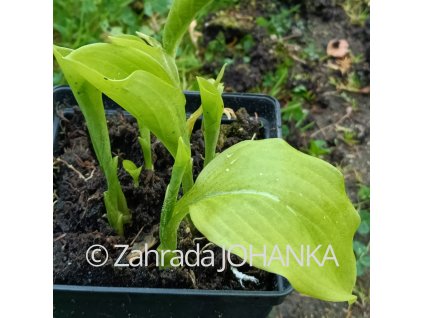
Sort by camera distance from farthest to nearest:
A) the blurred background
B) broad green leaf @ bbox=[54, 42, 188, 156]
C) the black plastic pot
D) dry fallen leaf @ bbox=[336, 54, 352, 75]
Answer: dry fallen leaf @ bbox=[336, 54, 352, 75]
the blurred background
the black plastic pot
broad green leaf @ bbox=[54, 42, 188, 156]

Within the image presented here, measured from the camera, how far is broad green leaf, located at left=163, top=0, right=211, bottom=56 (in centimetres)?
72

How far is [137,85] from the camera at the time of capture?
62 cm

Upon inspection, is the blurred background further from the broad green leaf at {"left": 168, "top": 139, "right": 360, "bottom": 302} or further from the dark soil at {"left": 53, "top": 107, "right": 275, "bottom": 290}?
the broad green leaf at {"left": 168, "top": 139, "right": 360, "bottom": 302}

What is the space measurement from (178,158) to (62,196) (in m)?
0.28

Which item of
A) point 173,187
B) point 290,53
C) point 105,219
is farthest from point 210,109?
point 290,53

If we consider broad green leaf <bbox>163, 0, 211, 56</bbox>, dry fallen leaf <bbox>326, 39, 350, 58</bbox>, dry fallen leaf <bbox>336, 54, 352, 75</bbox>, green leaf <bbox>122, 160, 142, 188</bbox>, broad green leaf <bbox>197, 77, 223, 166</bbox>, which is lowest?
dry fallen leaf <bbox>336, 54, 352, 75</bbox>

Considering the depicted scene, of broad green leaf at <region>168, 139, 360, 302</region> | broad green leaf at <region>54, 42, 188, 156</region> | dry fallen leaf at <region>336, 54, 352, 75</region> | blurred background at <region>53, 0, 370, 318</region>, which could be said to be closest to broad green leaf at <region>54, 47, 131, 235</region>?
broad green leaf at <region>54, 42, 188, 156</region>

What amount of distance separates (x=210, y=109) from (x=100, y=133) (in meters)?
0.14

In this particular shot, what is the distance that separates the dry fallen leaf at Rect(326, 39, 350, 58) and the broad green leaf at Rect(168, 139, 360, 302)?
738 mm

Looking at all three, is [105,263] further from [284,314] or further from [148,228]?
[284,314]

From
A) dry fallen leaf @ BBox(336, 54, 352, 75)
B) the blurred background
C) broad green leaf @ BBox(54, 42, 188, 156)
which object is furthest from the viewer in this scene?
dry fallen leaf @ BBox(336, 54, 352, 75)

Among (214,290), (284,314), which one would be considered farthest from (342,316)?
(214,290)

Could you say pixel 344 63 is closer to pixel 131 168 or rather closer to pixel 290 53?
pixel 290 53

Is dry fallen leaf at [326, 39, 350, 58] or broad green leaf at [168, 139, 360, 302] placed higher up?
broad green leaf at [168, 139, 360, 302]
